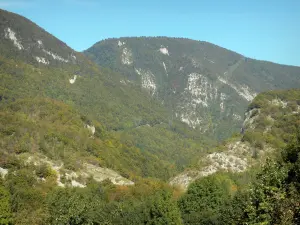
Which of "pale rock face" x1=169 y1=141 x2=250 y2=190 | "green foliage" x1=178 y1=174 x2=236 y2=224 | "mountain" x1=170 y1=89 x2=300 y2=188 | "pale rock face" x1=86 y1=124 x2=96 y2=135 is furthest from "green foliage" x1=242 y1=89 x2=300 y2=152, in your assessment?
"pale rock face" x1=86 y1=124 x2=96 y2=135

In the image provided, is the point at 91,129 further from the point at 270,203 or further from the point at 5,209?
the point at 270,203

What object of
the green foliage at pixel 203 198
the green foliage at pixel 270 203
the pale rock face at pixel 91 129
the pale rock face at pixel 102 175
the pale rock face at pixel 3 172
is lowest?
the pale rock face at pixel 102 175

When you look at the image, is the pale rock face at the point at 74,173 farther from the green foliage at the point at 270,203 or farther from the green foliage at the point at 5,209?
the green foliage at the point at 270,203

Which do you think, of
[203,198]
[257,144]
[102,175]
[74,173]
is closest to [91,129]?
[102,175]

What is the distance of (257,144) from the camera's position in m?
110

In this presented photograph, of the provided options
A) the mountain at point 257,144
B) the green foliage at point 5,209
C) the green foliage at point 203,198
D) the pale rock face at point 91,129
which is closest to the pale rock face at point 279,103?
the mountain at point 257,144

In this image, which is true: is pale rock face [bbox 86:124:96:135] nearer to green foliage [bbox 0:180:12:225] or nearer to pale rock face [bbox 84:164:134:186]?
pale rock face [bbox 84:164:134:186]

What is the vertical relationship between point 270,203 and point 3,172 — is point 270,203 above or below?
above

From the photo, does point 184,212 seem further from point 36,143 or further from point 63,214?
point 36,143

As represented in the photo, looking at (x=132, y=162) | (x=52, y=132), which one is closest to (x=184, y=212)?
(x=52, y=132)

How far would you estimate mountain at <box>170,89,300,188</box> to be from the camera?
347 feet

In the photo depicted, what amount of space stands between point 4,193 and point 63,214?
819 inches

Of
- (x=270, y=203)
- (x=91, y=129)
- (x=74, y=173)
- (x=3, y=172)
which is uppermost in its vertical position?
(x=270, y=203)

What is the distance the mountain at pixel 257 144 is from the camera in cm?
10562
